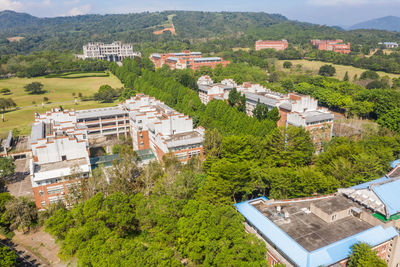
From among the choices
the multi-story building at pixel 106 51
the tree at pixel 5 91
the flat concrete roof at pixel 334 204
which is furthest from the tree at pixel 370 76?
the tree at pixel 5 91

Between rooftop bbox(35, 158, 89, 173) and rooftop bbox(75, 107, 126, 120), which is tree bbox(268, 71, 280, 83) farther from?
rooftop bbox(35, 158, 89, 173)

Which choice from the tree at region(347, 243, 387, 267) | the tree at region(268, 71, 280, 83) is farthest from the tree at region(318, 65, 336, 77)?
the tree at region(347, 243, 387, 267)

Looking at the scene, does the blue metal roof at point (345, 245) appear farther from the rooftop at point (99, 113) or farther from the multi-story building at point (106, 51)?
the multi-story building at point (106, 51)

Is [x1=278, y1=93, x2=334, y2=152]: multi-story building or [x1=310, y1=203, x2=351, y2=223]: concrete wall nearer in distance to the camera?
[x1=310, y1=203, x2=351, y2=223]: concrete wall

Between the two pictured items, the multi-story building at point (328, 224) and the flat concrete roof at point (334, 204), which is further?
the flat concrete roof at point (334, 204)

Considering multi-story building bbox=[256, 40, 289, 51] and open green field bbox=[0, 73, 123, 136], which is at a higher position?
multi-story building bbox=[256, 40, 289, 51]

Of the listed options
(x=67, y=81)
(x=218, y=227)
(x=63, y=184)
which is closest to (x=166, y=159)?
(x=63, y=184)

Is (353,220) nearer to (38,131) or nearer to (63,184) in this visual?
(63,184)

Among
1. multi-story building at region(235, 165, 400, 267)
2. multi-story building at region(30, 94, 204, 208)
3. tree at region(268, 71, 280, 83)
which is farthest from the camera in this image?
tree at region(268, 71, 280, 83)
